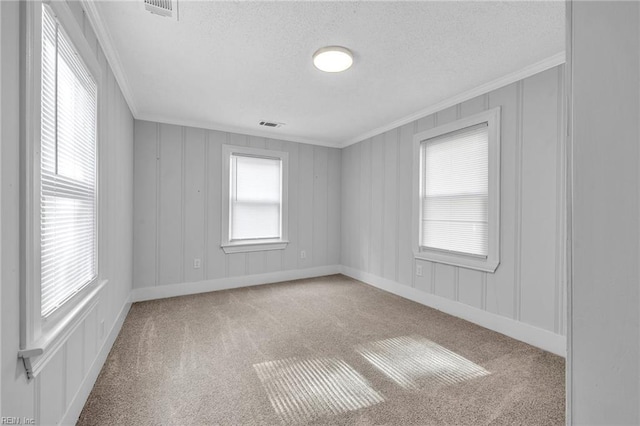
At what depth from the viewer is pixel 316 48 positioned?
2283mm

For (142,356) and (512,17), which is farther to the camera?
(142,356)

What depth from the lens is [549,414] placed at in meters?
1.70

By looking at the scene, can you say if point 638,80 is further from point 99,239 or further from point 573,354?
point 99,239

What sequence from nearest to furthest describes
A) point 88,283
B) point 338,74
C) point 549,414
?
point 549,414, point 88,283, point 338,74

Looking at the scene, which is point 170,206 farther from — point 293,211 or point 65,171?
point 65,171

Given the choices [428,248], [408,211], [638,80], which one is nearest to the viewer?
[638,80]

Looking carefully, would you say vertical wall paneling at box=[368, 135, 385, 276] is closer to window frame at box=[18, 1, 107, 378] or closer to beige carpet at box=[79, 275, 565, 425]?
beige carpet at box=[79, 275, 565, 425]

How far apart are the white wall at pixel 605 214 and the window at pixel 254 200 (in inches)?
169

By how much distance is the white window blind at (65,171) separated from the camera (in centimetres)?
131

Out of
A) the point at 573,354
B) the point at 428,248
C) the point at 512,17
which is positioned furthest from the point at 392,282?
the point at 573,354

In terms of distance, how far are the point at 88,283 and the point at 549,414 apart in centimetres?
288

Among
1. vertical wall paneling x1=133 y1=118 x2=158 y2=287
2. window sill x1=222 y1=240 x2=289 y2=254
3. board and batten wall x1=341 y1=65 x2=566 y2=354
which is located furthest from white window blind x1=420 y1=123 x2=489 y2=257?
vertical wall paneling x1=133 y1=118 x2=158 y2=287

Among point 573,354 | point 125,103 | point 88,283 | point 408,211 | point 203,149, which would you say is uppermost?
point 125,103

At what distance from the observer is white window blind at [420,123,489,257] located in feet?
10.1
